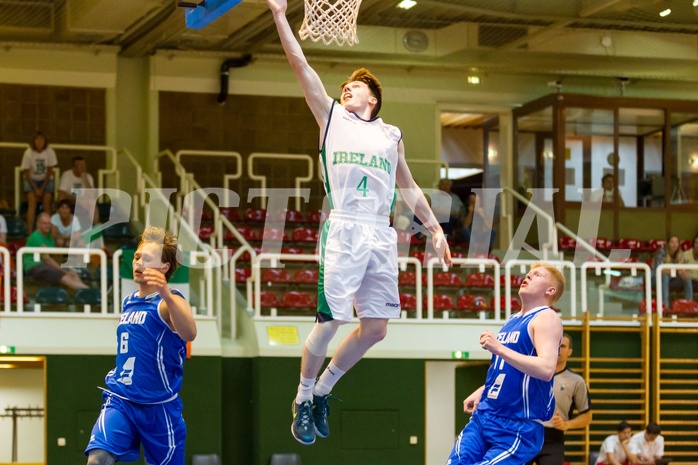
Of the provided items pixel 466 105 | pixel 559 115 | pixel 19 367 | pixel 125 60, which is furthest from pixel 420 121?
pixel 19 367

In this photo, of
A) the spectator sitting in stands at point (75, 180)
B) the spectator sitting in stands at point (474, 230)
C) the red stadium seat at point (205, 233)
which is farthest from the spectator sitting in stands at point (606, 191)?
the spectator sitting in stands at point (75, 180)

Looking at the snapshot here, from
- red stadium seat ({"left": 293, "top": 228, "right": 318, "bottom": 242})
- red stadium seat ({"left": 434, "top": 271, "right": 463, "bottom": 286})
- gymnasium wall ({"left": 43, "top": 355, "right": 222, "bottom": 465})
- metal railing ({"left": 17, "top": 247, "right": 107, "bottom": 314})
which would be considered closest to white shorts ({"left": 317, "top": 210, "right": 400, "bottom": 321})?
metal railing ({"left": 17, "top": 247, "right": 107, "bottom": 314})

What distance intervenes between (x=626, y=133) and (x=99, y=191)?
8.37m

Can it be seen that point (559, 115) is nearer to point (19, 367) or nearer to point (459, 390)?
point (459, 390)

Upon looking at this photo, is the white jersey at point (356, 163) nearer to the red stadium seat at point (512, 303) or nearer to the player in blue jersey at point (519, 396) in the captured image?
the player in blue jersey at point (519, 396)

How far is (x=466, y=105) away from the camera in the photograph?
1922 cm

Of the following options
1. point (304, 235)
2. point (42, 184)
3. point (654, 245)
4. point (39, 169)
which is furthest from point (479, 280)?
point (39, 169)

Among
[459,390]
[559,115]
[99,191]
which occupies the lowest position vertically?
[459,390]

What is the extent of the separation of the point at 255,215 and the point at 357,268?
33.5ft

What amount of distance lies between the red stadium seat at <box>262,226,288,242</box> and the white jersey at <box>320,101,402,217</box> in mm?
8875

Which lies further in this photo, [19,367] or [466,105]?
[466,105]

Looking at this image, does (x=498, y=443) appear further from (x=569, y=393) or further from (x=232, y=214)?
(x=232, y=214)

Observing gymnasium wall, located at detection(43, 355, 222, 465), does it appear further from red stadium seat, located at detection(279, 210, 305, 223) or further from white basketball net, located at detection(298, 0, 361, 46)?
white basketball net, located at detection(298, 0, 361, 46)

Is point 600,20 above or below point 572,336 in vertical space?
above
